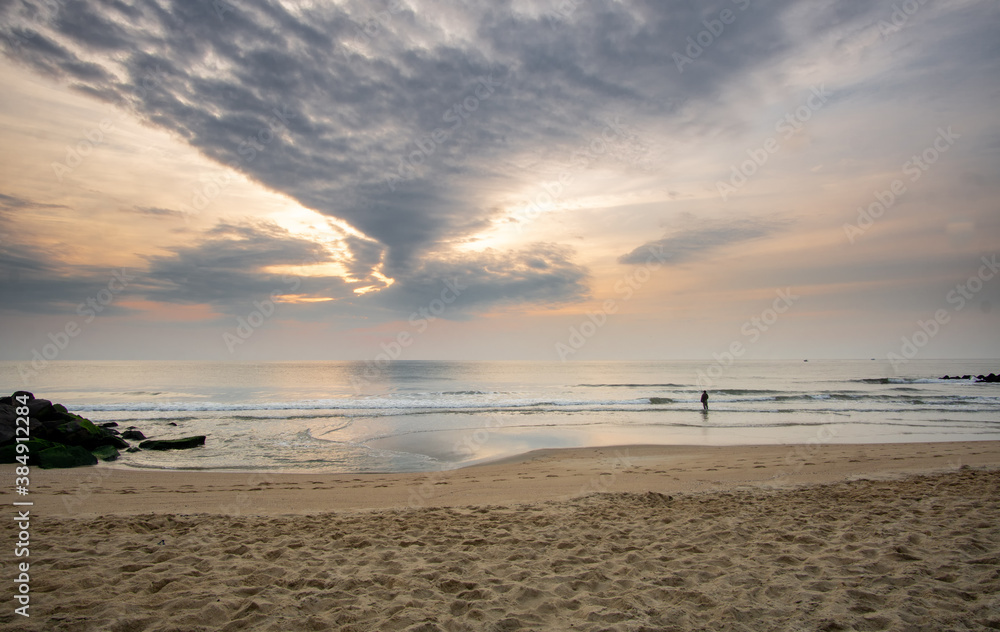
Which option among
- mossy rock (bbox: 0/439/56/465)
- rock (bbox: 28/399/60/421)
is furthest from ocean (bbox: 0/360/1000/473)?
rock (bbox: 28/399/60/421)

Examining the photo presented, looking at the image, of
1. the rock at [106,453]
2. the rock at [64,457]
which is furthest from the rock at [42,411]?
the rock at [64,457]

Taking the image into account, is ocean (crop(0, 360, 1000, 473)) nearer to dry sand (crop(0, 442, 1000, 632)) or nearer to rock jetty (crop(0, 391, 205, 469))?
rock jetty (crop(0, 391, 205, 469))

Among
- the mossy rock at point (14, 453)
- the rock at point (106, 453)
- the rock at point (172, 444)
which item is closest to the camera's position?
the mossy rock at point (14, 453)

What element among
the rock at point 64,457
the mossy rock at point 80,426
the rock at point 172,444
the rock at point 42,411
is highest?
the rock at point 42,411

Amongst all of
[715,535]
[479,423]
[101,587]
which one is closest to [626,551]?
[715,535]

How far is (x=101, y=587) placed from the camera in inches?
192

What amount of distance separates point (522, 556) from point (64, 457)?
14.9m

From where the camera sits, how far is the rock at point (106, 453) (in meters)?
14.8

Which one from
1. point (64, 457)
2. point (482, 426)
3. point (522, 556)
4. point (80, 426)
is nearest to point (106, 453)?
point (64, 457)

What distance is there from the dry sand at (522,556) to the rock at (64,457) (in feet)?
9.88

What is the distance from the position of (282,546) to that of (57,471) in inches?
441

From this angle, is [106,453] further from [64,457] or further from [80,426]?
[80,426]

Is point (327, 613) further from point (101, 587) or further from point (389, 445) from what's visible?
point (389, 445)

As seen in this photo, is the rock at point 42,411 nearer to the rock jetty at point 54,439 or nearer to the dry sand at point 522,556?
the rock jetty at point 54,439
